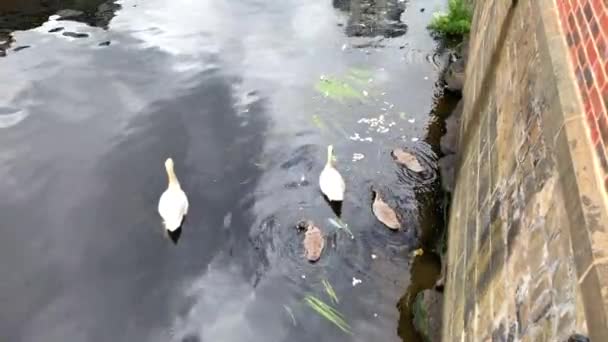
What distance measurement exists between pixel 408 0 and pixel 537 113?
36.5ft

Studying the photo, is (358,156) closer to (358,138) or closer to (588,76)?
(358,138)

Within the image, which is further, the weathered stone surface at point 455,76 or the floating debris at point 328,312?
the weathered stone surface at point 455,76

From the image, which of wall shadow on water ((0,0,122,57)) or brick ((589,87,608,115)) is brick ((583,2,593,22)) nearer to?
brick ((589,87,608,115))

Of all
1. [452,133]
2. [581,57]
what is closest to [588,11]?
[581,57]

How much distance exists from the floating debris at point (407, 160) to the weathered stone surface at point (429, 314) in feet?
8.65

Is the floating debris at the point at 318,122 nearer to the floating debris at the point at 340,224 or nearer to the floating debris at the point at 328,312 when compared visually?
the floating debris at the point at 340,224

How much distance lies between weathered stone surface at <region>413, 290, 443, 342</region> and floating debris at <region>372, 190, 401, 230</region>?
1248 millimetres

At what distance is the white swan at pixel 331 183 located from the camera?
8.33 m

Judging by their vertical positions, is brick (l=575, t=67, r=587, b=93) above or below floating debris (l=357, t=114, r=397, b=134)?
above

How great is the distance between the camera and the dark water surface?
7.15 metres

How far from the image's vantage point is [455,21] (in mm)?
13094

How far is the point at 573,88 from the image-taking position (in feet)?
11.8

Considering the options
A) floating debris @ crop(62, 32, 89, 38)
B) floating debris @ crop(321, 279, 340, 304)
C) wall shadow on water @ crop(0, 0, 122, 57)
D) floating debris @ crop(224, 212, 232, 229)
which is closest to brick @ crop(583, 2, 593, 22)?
floating debris @ crop(321, 279, 340, 304)

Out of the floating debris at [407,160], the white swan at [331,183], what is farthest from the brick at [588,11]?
the floating debris at [407,160]
